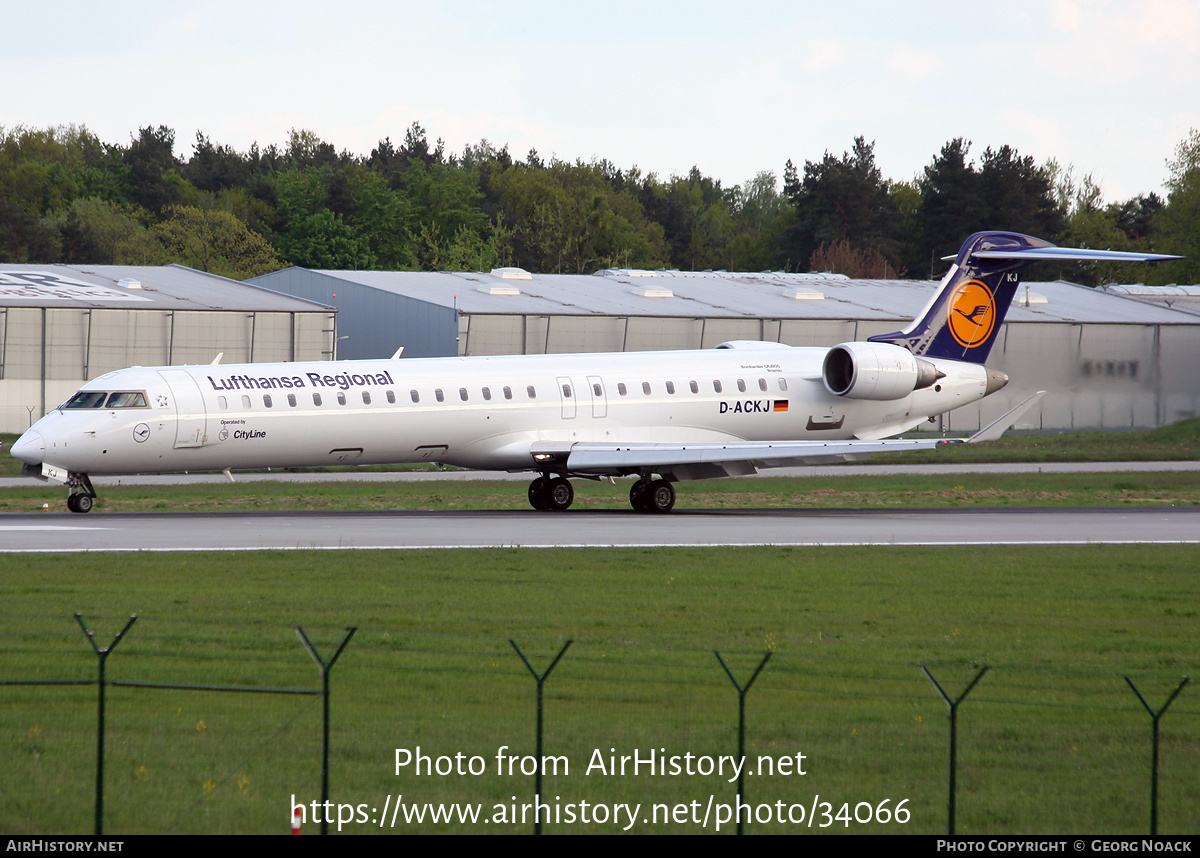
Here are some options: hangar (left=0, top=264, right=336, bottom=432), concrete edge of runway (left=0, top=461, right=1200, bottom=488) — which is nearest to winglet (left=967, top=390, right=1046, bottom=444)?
concrete edge of runway (left=0, top=461, right=1200, bottom=488)

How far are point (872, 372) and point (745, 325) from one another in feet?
98.1

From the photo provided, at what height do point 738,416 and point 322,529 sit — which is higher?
point 738,416

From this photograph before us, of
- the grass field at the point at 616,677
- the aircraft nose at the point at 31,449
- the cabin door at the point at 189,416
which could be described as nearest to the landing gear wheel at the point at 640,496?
the grass field at the point at 616,677

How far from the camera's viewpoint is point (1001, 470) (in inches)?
1778

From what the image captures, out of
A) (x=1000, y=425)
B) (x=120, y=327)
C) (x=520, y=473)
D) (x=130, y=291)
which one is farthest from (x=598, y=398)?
(x=130, y=291)

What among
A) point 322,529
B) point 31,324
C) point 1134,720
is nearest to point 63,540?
point 322,529

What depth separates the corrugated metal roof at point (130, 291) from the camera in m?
51.6

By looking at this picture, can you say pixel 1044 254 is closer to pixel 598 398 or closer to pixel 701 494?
pixel 701 494

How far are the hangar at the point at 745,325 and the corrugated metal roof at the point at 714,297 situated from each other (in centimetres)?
11

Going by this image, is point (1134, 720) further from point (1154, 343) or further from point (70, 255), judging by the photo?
point (70, 255)

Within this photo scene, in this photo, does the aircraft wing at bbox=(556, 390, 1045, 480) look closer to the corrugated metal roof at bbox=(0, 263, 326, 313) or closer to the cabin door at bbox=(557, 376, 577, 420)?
the cabin door at bbox=(557, 376, 577, 420)

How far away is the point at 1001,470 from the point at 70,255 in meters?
65.7

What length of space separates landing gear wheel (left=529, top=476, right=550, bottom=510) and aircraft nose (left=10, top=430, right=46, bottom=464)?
33.5ft

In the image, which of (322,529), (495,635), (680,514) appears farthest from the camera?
(680,514)
